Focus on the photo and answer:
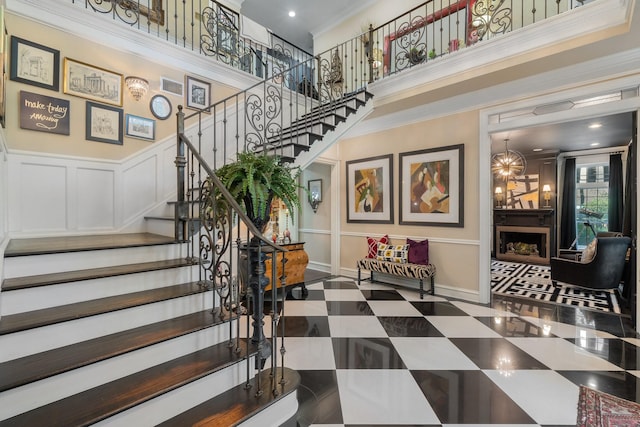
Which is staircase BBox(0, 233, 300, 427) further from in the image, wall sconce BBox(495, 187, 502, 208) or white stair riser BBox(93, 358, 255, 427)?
wall sconce BBox(495, 187, 502, 208)

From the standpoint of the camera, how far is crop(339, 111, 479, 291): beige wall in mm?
4254

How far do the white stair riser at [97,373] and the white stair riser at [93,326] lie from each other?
0.29 meters

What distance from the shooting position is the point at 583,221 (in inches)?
298

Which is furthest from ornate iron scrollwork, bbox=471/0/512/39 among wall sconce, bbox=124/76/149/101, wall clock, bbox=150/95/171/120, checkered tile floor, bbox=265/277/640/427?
wall sconce, bbox=124/76/149/101

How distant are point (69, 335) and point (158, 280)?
64 cm

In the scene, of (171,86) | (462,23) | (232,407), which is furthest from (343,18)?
(232,407)

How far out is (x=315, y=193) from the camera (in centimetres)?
645

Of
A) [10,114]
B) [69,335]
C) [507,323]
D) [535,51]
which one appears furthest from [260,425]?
[535,51]

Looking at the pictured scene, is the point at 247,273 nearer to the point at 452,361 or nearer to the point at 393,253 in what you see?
the point at 452,361

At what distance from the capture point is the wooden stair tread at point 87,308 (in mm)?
1490

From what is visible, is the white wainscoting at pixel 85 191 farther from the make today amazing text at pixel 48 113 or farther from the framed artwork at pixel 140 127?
the make today amazing text at pixel 48 113

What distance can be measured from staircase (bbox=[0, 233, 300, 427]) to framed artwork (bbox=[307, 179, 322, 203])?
171 inches

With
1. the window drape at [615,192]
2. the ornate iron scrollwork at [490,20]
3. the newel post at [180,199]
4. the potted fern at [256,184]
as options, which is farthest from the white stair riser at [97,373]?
the window drape at [615,192]

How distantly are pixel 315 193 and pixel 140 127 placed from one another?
362 centimetres
